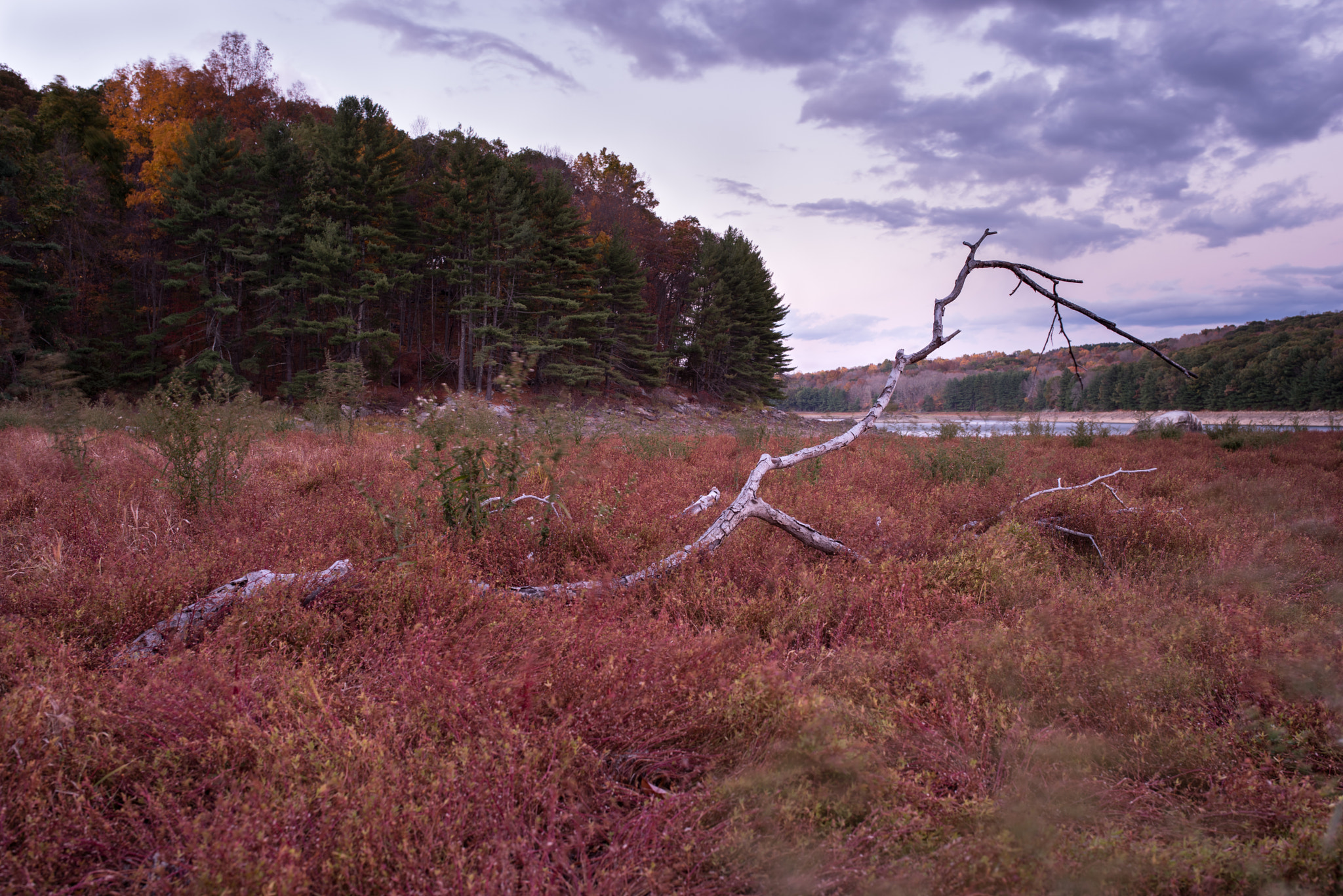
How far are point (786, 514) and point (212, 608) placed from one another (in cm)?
419

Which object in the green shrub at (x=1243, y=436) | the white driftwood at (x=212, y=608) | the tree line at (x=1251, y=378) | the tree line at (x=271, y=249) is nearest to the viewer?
the white driftwood at (x=212, y=608)

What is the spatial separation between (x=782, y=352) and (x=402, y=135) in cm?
3412

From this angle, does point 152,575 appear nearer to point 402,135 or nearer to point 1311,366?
point 1311,366

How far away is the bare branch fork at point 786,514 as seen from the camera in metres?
4.14

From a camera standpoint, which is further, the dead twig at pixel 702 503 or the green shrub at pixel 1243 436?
the green shrub at pixel 1243 436

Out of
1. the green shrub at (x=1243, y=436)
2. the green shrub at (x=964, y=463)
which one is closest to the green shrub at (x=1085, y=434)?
A: the green shrub at (x=1243, y=436)

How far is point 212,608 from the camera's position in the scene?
3.24m

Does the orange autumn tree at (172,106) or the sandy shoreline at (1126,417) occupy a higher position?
the orange autumn tree at (172,106)

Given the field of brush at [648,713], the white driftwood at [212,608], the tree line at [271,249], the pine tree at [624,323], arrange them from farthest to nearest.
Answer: the pine tree at [624,323]
the tree line at [271,249]
the white driftwood at [212,608]
the field of brush at [648,713]

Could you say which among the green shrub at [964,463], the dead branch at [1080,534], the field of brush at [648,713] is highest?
the green shrub at [964,463]

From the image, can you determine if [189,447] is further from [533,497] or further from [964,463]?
[964,463]

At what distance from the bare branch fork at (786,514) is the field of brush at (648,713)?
182mm

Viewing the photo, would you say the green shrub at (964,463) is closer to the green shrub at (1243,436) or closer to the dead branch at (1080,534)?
the dead branch at (1080,534)

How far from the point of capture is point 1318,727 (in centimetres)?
272
